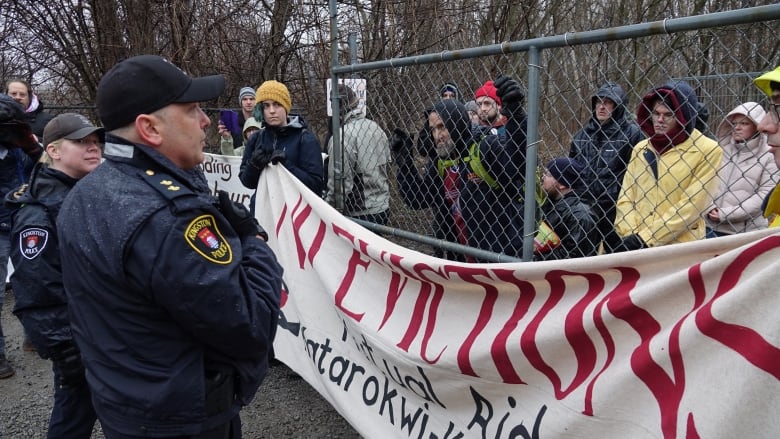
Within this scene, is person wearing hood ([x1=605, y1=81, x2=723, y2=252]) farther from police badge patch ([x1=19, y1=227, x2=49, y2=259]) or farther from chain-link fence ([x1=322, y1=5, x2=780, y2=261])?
police badge patch ([x1=19, y1=227, x2=49, y2=259])

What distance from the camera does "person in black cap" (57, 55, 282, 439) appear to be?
1.63 metres

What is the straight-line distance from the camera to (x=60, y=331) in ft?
8.52

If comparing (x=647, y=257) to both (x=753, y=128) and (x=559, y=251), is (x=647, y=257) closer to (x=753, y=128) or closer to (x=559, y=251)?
(x=559, y=251)

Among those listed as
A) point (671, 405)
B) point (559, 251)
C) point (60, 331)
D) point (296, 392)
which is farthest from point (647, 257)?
point (296, 392)

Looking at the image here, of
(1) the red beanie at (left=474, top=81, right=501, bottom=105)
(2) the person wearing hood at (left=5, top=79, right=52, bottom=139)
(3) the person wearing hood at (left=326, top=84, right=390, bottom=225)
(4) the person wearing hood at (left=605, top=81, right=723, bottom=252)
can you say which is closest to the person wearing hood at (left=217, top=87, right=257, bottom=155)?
(2) the person wearing hood at (left=5, top=79, right=52, bottom=139)

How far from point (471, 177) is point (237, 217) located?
6.56ft

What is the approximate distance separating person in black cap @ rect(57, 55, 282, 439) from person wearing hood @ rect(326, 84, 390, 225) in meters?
2.30

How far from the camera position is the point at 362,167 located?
4352mm

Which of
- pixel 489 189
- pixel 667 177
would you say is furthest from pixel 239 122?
pixel 667 177

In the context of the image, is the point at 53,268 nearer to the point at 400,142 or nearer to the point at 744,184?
the point at 400,142

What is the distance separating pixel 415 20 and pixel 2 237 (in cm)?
532

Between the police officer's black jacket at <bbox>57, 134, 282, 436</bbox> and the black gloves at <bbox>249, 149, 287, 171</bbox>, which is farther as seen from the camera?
the black gloves at <bbox>249, 149, 287, 171</bbox>

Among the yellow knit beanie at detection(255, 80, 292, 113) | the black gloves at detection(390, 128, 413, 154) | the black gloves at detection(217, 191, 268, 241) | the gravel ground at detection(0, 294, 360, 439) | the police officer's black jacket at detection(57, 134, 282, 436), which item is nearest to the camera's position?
the police officer's black jacket at detection(57, 134, 282, 436)

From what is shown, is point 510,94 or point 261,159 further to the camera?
point 261,159
